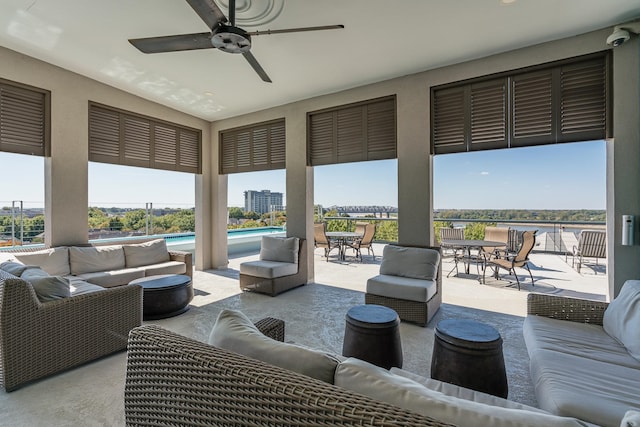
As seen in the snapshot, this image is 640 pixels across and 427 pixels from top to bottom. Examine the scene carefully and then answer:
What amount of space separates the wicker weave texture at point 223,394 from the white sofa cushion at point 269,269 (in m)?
3.12

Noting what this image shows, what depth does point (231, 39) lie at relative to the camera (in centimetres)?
230

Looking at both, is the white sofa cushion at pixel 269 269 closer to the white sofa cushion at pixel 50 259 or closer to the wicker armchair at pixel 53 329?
the wicker armchair at pixel 53 329

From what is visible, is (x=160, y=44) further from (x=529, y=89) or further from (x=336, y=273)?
(x=336, y=273)

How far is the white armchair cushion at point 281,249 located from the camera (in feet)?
15.9

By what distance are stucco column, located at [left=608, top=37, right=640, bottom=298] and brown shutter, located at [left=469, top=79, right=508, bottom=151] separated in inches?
39.6

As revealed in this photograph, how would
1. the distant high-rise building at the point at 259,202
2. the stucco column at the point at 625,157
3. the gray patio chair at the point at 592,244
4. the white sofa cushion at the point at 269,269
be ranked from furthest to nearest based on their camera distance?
the distant high-rise building at the point at 259,202
the gray patio chair at the point at 592,244
the white sofa cushion at the point at 269,269
the stucco column at the point at 625,157

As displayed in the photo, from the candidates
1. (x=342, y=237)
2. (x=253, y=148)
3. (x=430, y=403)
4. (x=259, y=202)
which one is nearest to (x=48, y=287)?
(x=430, y=403)

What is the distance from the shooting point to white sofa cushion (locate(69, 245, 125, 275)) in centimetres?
392

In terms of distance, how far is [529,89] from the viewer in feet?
11.6

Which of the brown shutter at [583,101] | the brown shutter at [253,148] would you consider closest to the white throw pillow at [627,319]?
the brown shutter at [583,101]

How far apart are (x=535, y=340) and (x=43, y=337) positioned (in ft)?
11.8

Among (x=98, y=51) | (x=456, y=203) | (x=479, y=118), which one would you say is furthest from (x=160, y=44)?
(x=456, y=203)

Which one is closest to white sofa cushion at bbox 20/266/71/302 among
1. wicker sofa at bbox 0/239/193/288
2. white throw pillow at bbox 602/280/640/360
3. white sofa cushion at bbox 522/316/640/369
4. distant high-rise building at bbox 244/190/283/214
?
wicker sofa at bbox 0/239/193/288

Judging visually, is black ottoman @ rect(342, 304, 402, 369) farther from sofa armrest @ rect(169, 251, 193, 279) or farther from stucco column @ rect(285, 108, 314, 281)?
sofa armrest @ rect(169, 251, 193, 279)
